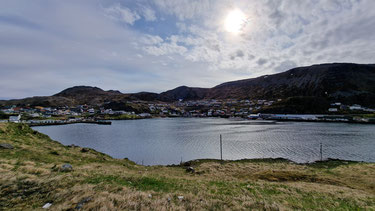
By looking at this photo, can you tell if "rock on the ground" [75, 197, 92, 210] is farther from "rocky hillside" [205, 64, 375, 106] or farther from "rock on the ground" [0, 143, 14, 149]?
"rocky hillside" [205, 64, 375, 106]

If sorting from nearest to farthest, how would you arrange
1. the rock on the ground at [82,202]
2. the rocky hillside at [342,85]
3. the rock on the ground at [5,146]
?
the rock on the ground at [82,202]
the rock on the ground at [5,146]
the rocky hillside at [342,85]

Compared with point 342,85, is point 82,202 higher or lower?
lower

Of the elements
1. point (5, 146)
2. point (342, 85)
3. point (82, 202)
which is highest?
point (342, 85)

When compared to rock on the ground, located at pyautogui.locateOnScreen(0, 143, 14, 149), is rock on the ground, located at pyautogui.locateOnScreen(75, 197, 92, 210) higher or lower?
lower

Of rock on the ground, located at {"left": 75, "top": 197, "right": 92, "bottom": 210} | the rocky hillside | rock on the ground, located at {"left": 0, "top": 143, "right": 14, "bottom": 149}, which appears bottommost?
rock on the ground, located at {"left": 75, "top": 197, "right": 92, "bottom": 210}

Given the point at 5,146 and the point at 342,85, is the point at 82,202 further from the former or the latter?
the point at 342,85

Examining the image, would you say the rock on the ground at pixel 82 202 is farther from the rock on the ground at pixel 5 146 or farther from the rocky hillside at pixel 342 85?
the rocky hillside at pixel 342 85

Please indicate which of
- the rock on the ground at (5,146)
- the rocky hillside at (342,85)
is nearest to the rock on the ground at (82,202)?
the rock on the ground at (5,146)

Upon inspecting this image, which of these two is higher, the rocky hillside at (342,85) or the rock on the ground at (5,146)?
the rocky hillside at (342,85)

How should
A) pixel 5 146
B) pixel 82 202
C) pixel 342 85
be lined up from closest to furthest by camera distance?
pixel 82 202 → pixel 5 146 → pixel 342 85

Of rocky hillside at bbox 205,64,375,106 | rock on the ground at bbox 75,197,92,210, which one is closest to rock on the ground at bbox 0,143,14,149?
rock on the ground at bbox 75,197,92,210

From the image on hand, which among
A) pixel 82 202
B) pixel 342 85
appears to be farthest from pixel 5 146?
pixel 342 85

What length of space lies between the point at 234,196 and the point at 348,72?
767 ft

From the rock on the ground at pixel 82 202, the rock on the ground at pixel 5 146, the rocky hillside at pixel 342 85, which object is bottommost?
the rock on the ground at pixel 82 202
